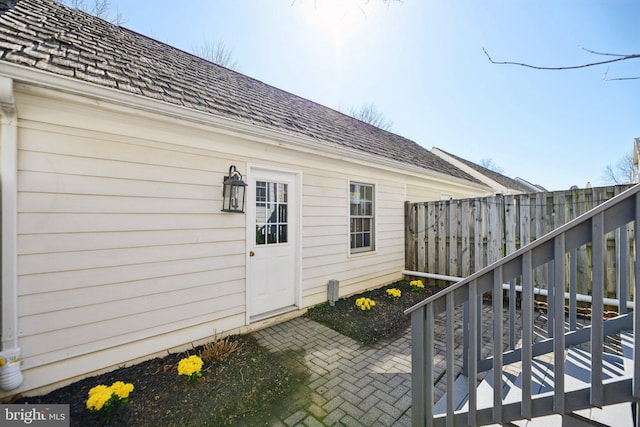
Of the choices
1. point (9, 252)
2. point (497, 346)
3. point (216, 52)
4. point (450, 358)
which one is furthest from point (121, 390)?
point (216, 52)

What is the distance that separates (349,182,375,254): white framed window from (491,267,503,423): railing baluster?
3956mm

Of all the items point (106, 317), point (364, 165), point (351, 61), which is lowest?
point (106, 317)

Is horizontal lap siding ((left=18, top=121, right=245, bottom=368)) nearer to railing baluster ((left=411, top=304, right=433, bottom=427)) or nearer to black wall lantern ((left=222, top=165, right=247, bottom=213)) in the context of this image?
black wall lantern ((left=222, top=165, right=247, bottom=213))

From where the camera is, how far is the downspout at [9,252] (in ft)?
7.34

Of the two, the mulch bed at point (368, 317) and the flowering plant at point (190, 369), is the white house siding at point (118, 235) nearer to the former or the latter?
the flowering plant at point (190, 369)

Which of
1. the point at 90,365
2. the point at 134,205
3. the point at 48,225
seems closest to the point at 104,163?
the point at 134,205

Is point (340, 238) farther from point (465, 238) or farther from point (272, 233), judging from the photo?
point (465, 238)

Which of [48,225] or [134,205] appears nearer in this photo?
A: [48,225]

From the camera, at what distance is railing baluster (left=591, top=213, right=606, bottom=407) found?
119 cm

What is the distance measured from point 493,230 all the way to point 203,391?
539 centimetres

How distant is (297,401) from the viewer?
96.3 inches

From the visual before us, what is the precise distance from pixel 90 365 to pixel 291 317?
2450 mm

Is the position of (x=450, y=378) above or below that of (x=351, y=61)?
below

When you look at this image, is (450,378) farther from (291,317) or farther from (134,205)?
(134,205)
